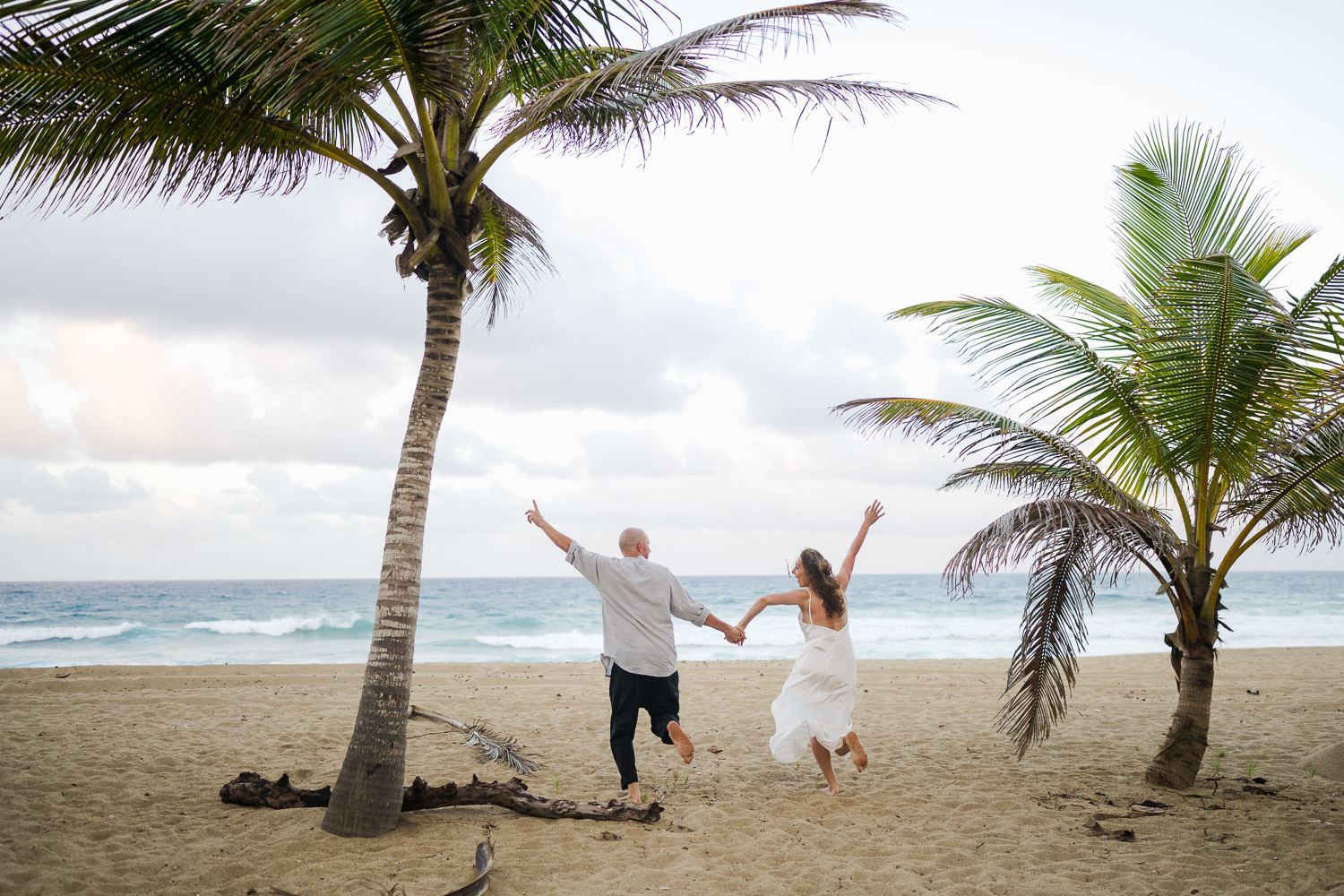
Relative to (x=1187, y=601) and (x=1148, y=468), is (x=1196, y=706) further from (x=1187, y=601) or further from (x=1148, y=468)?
(x=1148, y=468)

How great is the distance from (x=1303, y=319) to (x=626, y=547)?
189 inches

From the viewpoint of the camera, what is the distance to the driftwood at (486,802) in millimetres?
4883

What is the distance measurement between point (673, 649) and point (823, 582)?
124cm

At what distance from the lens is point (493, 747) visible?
264 inches

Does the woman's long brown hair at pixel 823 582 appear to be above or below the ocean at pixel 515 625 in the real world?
above

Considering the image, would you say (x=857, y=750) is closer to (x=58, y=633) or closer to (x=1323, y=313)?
(x=1323, y=313)

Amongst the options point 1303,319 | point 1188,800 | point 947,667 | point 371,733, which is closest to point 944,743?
point 1188,800

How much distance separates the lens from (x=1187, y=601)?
558 centimetres

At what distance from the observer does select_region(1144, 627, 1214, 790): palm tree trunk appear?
18.7 ft

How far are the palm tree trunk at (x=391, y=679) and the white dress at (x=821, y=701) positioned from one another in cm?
268

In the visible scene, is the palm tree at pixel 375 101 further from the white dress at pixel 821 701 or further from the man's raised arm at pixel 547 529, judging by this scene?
the white dress at pixel 821 701

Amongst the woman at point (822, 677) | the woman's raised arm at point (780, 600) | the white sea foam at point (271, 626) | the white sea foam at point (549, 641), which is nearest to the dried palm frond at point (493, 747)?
the woman at point (822, 677)

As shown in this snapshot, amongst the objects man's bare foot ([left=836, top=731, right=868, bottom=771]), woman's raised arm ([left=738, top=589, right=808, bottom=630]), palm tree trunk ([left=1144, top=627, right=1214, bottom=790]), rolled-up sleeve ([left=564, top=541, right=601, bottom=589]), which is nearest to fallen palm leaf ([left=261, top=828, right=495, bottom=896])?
rolled-up sleeve ([left=564, top=541, right=601, bottom=589])

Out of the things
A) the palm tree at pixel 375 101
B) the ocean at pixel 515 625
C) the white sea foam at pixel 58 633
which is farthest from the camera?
the white sea foam at pixel 58 633
